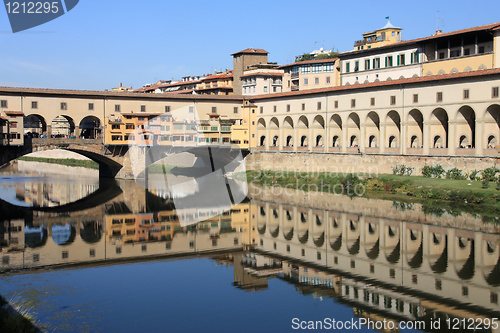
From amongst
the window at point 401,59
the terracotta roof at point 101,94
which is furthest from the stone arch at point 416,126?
the terracotta roof at point 101,94

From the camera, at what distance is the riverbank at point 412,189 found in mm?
35219

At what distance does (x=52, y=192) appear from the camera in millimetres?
49438

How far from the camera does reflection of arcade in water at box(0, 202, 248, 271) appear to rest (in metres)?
26.4

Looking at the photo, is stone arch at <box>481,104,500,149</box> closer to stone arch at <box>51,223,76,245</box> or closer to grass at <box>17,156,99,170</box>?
stone arch at <box>51,223,76,245</box>

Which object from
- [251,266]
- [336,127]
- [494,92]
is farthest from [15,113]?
[494,92]

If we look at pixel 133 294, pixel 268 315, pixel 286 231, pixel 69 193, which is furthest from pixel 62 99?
pixel 268 315

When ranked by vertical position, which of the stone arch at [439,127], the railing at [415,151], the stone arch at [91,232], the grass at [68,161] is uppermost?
the stone arch at [439,127]

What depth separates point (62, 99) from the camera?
5672 cm

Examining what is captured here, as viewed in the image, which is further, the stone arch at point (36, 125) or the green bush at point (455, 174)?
the stone arch at point (36, 125)

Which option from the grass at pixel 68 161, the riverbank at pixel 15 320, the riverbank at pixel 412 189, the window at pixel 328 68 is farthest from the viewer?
the grass at pixel 68 161

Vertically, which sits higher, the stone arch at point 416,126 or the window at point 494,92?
the window at point 494,92

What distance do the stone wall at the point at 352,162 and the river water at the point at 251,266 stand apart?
753 cm

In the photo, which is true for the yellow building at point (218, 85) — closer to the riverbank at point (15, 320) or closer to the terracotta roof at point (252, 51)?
the terracotta roof at point (252, 51)

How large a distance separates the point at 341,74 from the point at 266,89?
15.9 m
